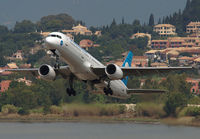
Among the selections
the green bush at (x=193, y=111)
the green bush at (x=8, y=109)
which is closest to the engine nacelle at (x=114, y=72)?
the green bush at (x=193, y=111)

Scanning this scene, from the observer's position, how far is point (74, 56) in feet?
223

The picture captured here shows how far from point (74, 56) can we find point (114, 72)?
4381 mm

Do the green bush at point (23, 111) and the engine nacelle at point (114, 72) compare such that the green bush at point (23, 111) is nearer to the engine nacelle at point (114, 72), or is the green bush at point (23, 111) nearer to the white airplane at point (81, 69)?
the white airplane at point (81, 69)

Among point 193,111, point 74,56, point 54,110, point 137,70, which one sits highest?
point 74,56

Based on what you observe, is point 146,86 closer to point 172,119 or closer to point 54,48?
point 172,119

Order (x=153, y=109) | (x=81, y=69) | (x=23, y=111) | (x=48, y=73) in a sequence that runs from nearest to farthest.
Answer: (x=81, y=69)
(x=48, y=73)
(x=153, y=109)
(x=23, y=111)

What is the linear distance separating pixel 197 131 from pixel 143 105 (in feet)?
44.7

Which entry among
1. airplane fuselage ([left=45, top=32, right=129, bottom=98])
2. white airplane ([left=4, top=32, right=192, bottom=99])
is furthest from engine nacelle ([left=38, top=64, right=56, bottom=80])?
airplane fuselage ([left=45, top=32, right=129, bottom=98])

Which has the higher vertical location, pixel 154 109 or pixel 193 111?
pixel 154 109

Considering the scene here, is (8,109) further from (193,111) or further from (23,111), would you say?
(193,111)

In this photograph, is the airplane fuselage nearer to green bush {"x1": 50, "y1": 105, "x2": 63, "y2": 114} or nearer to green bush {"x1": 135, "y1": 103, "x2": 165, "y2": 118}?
green bush {"x1": 135, "y1": 103, "x2": 165, "y2": 118}

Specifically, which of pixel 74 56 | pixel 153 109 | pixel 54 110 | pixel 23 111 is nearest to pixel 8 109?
pixel 23 111

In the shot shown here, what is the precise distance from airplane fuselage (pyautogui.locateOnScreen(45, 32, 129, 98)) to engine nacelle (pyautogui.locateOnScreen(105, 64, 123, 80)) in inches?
74.7

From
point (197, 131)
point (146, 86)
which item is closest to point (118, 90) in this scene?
point (197, 131)
